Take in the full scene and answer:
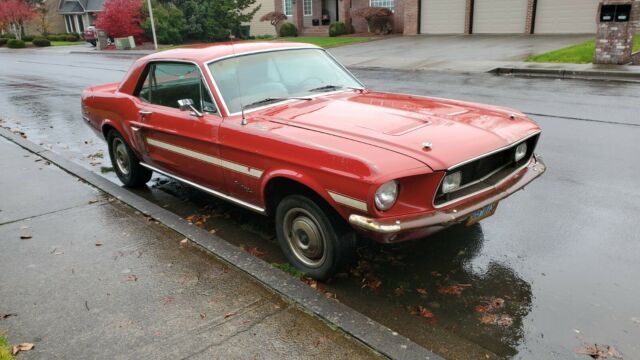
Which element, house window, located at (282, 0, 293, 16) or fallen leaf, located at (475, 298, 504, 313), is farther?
house window, located at (282, 0, 293, 16)

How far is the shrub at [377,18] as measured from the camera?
31.6 m

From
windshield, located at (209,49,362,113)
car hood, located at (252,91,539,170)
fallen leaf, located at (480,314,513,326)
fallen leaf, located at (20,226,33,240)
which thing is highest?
windshield, located at (209,49,362,113)

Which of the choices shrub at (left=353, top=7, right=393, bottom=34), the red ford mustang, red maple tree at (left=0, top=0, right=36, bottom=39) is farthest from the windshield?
red maple tree at (left=0, top=0, right=36, bottom=39)

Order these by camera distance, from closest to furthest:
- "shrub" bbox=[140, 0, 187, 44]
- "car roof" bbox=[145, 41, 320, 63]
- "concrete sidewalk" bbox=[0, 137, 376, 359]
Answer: "concrete sidewalk" bbox=[0, 137, 376, 359], "car roof" bbox=[145, 41, 320, 63], "shrub" bbox=[140, 0, 187, 44]

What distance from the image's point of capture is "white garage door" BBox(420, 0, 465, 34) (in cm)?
2836

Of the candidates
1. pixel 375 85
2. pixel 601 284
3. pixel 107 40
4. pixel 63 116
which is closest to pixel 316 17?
pixel 107 40

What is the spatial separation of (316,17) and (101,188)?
34.8m


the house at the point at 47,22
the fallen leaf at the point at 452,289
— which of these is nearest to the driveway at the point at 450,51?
the fallen leaf at the point at 452,289

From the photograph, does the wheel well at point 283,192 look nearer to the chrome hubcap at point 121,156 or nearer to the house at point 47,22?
the chrome hubcap at point 121,156

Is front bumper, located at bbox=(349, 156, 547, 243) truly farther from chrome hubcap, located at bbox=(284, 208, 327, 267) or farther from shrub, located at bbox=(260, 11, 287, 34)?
shrub, located at bbox=(260, 11, 287, 34)

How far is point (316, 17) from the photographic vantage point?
126 ft

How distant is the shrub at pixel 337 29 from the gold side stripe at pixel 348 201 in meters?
32.5

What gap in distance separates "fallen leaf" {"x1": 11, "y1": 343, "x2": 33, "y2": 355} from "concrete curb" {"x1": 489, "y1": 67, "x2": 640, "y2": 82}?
547 inches

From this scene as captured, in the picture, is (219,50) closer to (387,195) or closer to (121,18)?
(387,195)
